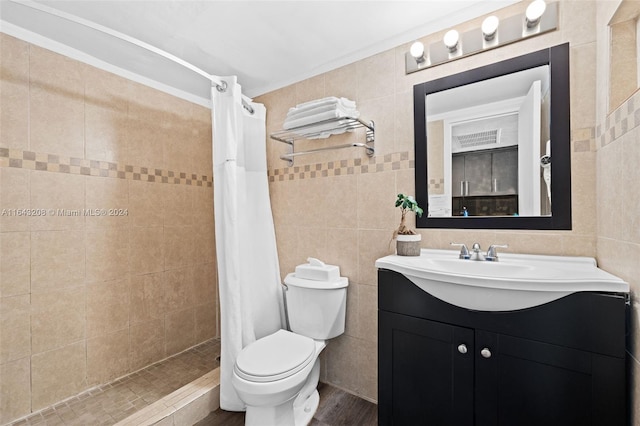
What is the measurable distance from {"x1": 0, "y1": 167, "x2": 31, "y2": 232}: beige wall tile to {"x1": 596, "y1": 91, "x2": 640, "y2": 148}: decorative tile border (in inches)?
106

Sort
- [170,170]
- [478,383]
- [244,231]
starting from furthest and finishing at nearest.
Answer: [170,170], [244,231], [478,383]

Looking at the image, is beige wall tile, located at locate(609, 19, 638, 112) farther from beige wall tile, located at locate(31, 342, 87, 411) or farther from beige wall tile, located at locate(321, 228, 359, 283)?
beige wall tile, located at locate(31, 342, 87, 411)

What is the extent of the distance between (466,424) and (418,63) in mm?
1731

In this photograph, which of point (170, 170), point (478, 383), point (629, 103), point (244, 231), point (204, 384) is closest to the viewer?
point (629, 103)

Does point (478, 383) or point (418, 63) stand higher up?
point (418, 63)

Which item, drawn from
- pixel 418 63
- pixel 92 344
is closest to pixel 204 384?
pixel 92 344

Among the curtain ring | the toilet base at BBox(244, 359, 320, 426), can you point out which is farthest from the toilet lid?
the curtain ring

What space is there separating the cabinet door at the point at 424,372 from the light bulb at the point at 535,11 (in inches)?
54.6

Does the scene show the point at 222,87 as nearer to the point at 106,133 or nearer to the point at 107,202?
the point at 106,133

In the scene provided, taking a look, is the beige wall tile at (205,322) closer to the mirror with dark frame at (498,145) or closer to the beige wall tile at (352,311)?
the beige wall tile at (352,311)

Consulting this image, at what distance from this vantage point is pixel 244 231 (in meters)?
1.83

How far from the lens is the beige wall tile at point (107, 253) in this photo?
1.80 meters

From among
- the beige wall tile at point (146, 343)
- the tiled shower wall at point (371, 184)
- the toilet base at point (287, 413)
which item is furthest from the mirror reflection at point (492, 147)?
the beige wall tile at point (146, 343)

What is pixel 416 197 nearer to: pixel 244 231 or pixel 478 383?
pixel 478 383
